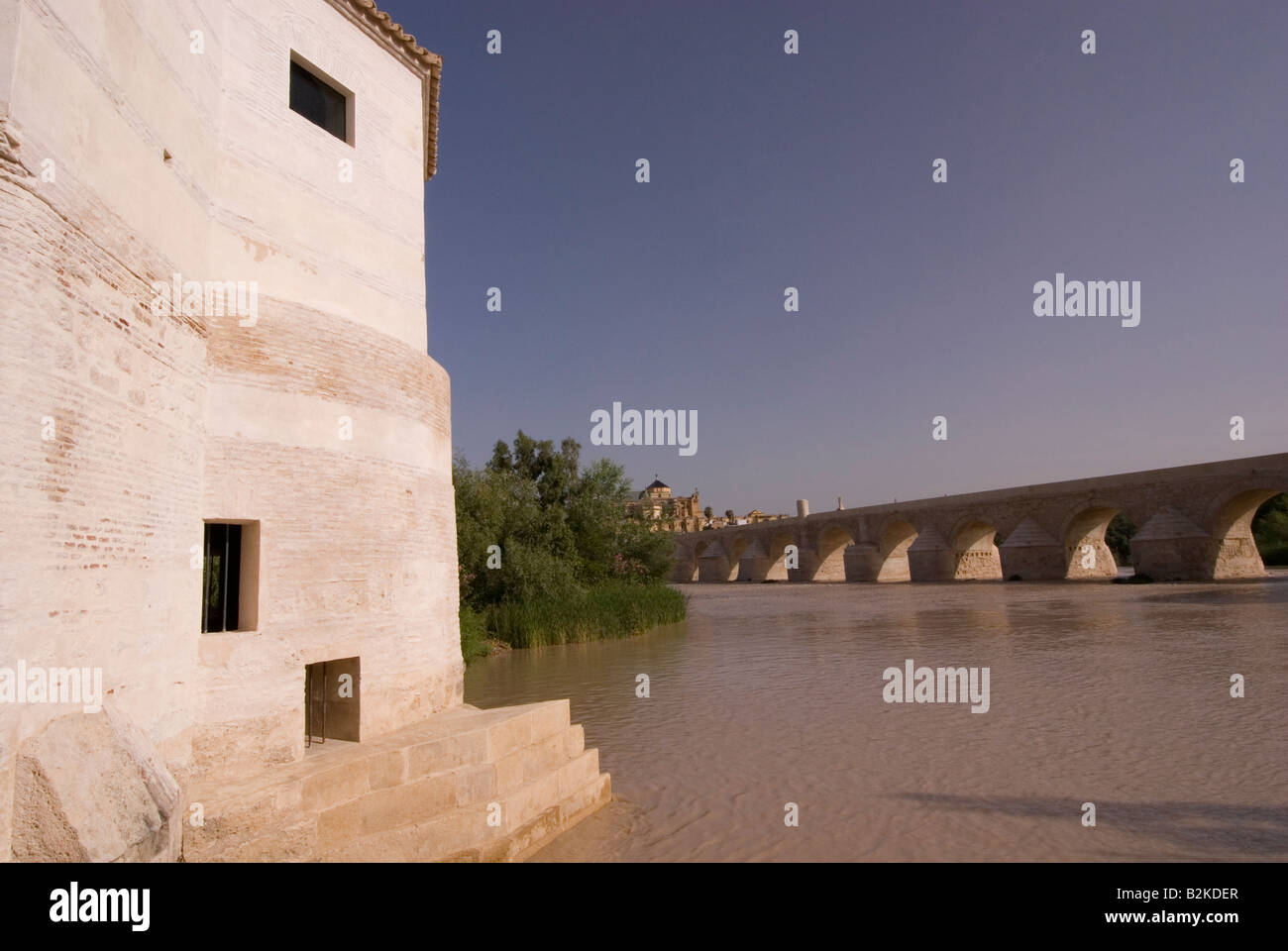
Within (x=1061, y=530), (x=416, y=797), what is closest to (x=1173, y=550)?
(x=1061, y=530)

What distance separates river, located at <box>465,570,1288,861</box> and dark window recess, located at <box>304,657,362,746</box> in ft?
5.39

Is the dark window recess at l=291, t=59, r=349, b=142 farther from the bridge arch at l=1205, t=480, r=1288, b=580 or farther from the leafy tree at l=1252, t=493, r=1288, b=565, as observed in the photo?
the leafy tree at l=1252, t=493, r=1288, b=565

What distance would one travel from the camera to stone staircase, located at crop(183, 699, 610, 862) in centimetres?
412

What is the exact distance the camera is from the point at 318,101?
6.39m

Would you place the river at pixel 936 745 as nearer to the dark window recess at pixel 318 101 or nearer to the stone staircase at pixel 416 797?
the stone staircase at pixel 416 797

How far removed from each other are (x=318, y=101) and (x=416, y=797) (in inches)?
211

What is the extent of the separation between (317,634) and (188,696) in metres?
0.86

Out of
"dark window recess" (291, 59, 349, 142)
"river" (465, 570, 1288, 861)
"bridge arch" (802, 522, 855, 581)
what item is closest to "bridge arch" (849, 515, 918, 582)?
"bridge arch" (802, 522, 855, 581)
